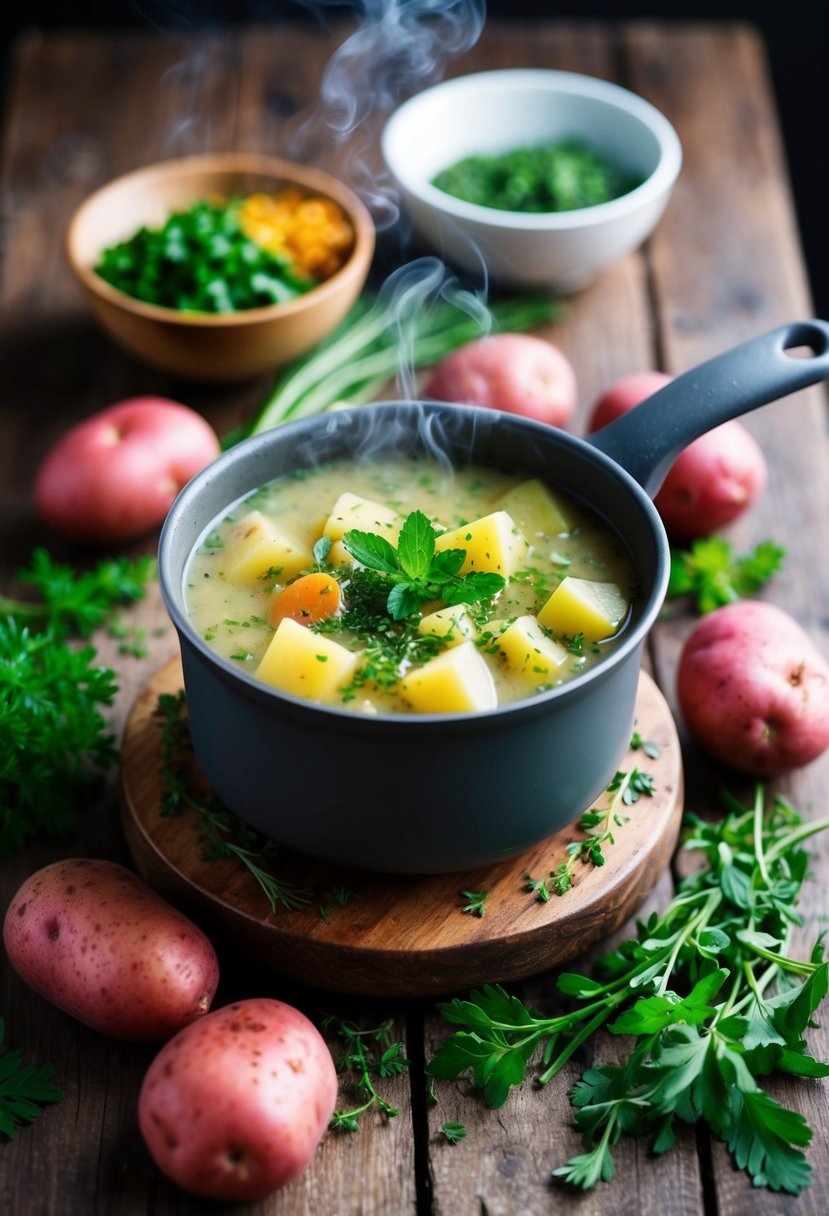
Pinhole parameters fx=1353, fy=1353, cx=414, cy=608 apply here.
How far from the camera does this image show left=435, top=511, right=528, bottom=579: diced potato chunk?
2.12 meters

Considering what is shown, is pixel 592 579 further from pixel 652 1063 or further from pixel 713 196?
pixel 713 196

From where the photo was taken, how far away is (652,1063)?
1.85m

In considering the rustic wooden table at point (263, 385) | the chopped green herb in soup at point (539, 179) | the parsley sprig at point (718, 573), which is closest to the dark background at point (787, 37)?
the rustic wooden table at point (263, 385)

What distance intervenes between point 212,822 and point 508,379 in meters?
1.28

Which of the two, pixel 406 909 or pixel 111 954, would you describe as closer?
pixel 111 954

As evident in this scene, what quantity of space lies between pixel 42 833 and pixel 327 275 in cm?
161

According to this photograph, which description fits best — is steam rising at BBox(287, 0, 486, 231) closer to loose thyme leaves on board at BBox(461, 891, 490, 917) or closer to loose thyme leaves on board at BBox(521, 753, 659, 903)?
loose thyme leaves on board at BBox(521, 753, 659, 903)

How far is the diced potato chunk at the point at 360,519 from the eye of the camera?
218cm

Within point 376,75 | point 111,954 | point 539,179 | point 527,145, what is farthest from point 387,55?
point 111,954

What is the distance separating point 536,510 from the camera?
226 cm

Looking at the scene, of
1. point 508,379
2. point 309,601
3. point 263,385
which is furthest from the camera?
point 263,385

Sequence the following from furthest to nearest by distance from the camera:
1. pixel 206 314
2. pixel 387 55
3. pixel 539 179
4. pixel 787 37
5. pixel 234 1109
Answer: pixel 787 37 → pixel 387 55 → pixel 539 179 → pixel 206 314 → pixel 234 1109

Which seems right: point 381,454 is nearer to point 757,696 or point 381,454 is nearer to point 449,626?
point 449,626

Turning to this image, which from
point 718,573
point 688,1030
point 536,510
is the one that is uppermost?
point 536,510
